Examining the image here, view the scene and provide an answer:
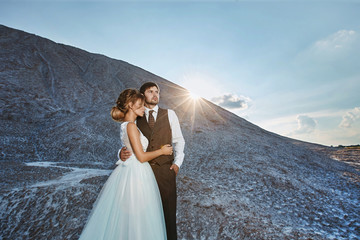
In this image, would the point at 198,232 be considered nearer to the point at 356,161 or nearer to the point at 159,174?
the point at 159,174

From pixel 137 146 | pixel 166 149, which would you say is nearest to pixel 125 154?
pixel 137 146

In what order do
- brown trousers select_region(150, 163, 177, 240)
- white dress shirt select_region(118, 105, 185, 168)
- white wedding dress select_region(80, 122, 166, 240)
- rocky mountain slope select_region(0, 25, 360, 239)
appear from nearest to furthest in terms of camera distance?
white wedding dress select_region(80, 122, 166, 240), brown trousers select_region(150, 163, 177, 240), white dress shirt select_region(118, 105, 185, 168), rocky mountain slope select_region(0, 25, 360, 239)

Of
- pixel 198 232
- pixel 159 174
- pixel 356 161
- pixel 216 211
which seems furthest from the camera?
pixel 356 161

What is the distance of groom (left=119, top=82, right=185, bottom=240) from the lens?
3281 mm

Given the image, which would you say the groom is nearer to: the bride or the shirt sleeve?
the shirt sleeve

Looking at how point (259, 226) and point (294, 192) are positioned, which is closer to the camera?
point (259, 226)

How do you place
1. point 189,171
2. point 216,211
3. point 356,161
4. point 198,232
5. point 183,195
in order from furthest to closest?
1. point 356,161
2. point 189,171
3. point 183,195
4. point 216,211
5. point 198,232

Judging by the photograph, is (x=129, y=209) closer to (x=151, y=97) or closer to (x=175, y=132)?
(x=175, y=132)

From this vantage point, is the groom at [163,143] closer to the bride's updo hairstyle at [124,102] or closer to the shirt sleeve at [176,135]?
the shirt sleeve at [176,135]

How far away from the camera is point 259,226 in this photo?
491 centimetres

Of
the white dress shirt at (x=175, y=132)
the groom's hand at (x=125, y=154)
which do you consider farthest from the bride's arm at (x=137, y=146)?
the white dress shirt at (x=175, y=132)

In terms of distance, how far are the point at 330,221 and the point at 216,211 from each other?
333 cm

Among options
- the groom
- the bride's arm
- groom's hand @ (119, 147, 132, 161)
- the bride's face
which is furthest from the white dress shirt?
groom's hand @ (119, 147, 132, 161)

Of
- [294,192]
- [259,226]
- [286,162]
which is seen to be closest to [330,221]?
[294,192]
